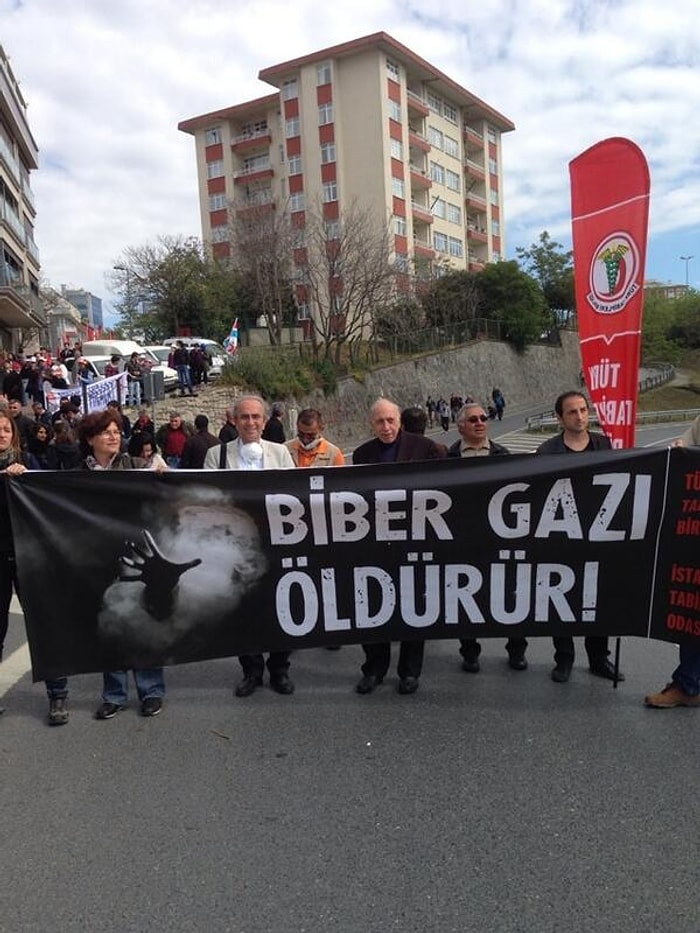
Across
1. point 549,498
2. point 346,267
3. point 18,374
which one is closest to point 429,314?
point 346,267

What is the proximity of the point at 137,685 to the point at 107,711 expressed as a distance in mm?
212

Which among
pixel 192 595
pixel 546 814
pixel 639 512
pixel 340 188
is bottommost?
pixel 546 814

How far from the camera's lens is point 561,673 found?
4629mm

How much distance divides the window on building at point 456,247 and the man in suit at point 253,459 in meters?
57.4

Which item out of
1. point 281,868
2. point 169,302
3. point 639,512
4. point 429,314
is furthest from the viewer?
point 429,314

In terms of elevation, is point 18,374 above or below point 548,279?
below

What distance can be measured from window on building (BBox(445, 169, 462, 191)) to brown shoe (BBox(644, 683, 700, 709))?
196ft

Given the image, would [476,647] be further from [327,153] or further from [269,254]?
[327,153]

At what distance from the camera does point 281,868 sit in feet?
9.30

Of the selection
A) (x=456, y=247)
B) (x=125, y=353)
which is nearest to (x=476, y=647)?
(x=125, y=353)

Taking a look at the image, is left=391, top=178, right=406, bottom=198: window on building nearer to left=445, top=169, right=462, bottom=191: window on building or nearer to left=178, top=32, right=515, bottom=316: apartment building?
left=178, top=32, right=515, bottom=316: apartment building

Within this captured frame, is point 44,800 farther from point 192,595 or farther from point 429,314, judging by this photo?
point 429,314

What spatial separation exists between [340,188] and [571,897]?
177ft

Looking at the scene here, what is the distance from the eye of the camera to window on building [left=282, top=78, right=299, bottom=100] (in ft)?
176
